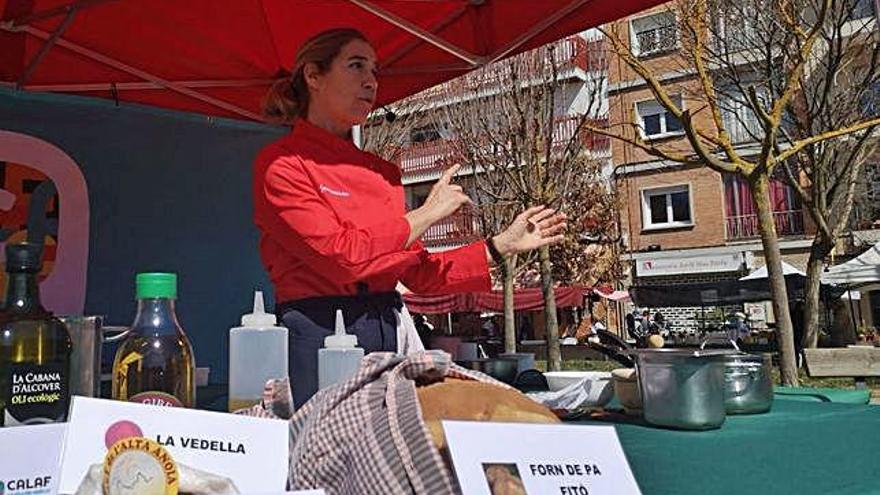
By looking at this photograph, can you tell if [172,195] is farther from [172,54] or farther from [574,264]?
[574,264]

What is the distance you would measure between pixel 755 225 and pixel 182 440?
67.0 feet

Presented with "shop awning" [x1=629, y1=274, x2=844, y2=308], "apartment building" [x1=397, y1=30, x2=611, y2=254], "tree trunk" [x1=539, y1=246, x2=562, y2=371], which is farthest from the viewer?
"shop awning" [x1=629, y1=274, x2=844, y2=308]

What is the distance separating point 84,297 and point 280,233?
96.3 inches

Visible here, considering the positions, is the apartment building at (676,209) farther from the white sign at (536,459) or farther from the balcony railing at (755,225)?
the white sign at (536,459)

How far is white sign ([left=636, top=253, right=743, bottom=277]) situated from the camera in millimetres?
19078

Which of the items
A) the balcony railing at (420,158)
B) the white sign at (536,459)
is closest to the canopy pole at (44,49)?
the white sign at (536,459)

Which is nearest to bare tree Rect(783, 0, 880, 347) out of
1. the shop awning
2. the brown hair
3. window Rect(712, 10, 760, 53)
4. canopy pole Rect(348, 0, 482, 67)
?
window Rect(712, 10, 760, 53)

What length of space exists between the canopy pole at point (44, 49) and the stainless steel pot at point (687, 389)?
2.52 m

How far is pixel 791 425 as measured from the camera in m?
1.27

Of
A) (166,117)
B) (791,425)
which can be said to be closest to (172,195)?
(166,117)

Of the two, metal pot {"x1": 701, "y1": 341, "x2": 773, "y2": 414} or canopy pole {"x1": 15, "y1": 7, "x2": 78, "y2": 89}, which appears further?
canopy pole {"x1": 15, "y1": 7, "x2": 78, "y2": 89}

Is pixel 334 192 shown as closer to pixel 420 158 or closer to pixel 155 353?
pixel 155 353

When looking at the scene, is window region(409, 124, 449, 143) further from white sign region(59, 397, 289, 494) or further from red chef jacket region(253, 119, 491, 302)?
white sign region(59, 397, 289, 494)

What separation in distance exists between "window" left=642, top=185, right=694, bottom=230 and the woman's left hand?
1967 cm
